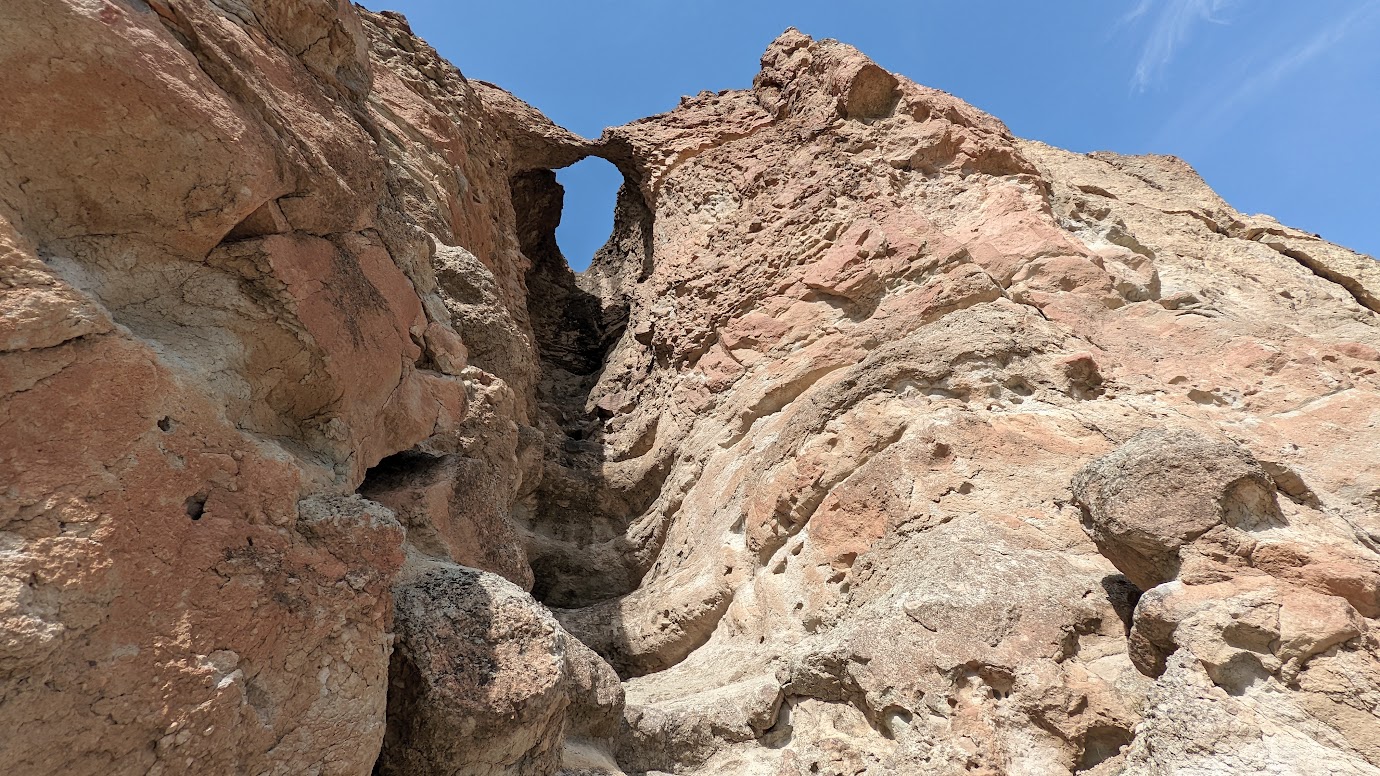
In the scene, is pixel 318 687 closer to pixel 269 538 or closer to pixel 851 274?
pixel 269 538

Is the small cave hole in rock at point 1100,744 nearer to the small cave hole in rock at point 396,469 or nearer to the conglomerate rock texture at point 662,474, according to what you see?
the conglomerate rock texture at point 662,474

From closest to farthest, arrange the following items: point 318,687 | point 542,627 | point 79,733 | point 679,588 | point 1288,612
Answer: point 79,733 → point 318,687 → point 1288,612 → point 542,627 → point 679,588

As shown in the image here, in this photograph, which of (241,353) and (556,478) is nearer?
(241,353)

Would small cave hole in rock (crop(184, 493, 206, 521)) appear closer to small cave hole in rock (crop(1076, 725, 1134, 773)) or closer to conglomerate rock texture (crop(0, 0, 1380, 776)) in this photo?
conglomerate rock texture (crop(0, 0, 1380, 776))

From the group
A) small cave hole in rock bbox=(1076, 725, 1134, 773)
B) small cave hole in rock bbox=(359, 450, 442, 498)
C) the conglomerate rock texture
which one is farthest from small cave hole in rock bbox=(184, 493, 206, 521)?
small cave hole in rock bbox=(1076, 725, 1134, 773)

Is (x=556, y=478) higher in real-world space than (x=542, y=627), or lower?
higher

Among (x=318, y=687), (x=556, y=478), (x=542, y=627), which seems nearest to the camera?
(x=318, y=687)

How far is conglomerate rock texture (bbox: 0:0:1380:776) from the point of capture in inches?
90.0

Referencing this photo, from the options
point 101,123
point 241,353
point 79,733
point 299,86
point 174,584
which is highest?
point 299,86

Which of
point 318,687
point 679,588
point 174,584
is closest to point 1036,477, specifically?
point 679,588

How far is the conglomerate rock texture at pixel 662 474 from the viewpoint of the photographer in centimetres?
229

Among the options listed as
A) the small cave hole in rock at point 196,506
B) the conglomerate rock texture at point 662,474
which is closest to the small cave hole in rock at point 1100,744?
the conglomerate rock texture at point 662,474

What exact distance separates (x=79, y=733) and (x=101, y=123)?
1.92 metres

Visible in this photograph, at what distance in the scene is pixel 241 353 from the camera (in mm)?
2979
